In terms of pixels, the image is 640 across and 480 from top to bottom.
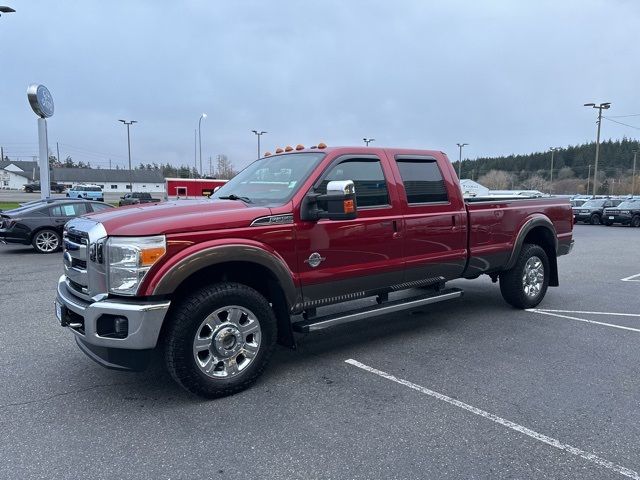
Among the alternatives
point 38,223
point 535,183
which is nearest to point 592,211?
point 38,223

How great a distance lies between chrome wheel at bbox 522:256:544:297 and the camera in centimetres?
650

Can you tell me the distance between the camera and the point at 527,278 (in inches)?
258

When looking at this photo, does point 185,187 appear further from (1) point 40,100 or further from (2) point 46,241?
(2) point 46,241

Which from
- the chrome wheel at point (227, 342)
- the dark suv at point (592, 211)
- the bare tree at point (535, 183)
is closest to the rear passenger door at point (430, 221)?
the chrome wheel at point (227, 342)

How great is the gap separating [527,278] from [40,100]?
17154 mm

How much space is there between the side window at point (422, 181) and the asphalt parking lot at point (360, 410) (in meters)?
1.56

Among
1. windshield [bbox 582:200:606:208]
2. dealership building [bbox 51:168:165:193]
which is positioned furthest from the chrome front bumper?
dealership building [bbox 51:168:165:193]

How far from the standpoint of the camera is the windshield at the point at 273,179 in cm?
440

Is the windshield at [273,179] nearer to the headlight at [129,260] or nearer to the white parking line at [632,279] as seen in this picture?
the headlight at [129,260]

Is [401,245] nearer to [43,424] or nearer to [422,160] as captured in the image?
[422,160]

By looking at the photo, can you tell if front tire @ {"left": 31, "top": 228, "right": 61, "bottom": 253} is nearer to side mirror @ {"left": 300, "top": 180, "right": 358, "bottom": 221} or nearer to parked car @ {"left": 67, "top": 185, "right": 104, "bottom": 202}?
side mirror @ {"left": 300, "top": 180, "right": 358, "bottom": 221}

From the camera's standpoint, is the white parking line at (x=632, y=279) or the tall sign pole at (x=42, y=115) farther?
the tall sign pole at (x=42, y=115)

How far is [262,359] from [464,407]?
5.37 ft

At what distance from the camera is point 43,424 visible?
135 inches
